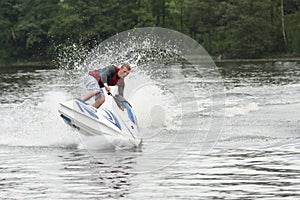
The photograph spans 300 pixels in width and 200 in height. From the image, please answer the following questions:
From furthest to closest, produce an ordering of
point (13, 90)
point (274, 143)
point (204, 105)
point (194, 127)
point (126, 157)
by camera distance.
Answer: point (13, 90)
point (204, 105)
point (194, 127)
point (274, 143)
point (126, 157)

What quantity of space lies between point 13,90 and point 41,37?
4668 cm

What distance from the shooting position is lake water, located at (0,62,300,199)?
11.8 metres

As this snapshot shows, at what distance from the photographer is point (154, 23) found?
260ft

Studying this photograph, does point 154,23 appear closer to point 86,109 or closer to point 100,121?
point 86,109

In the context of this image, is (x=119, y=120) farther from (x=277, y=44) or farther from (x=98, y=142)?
(x=277, y=44)

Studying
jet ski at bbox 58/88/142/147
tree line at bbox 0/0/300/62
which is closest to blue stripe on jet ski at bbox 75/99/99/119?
jet ski at bbox 58/88/142/147

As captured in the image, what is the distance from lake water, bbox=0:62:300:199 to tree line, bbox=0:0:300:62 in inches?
1783

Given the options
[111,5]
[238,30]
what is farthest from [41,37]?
[238,30]

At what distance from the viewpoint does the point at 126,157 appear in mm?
15109

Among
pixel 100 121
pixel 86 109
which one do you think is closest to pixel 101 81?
pixel 86 109

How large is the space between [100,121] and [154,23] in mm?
63014

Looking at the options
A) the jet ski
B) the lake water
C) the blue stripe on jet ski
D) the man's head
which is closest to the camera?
the lake water

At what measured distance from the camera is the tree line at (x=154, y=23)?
71.1m

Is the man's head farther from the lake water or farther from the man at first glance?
the lake water
